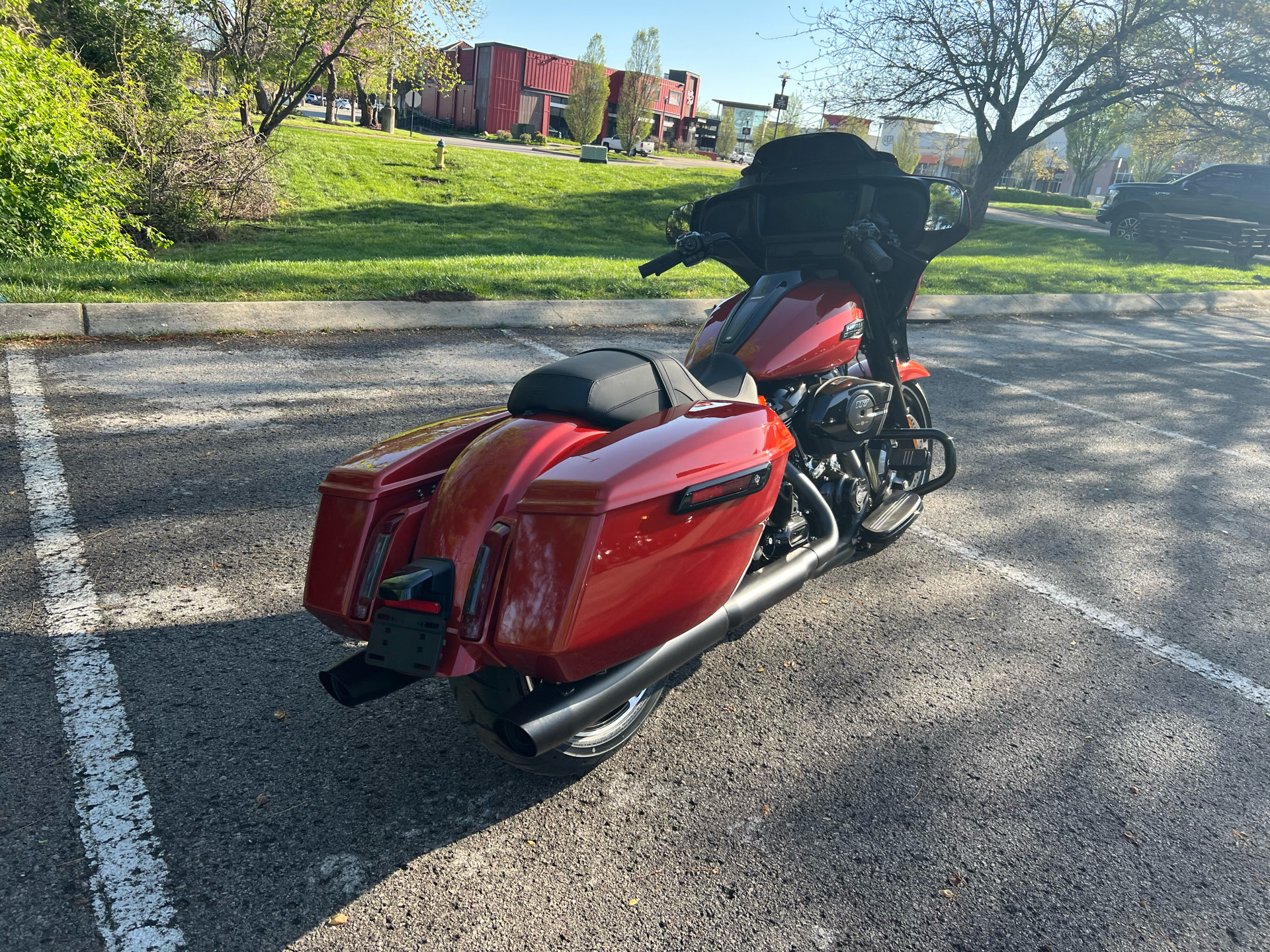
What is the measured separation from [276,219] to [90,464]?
37.0 ft

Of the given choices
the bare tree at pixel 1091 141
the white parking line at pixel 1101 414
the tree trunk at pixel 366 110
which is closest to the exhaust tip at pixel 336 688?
the white parking line at pixel 1101 414

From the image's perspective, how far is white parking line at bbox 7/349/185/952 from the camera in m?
1.82

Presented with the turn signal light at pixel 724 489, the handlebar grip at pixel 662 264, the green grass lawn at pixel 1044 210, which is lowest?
the turn signal light at pixel 724 489

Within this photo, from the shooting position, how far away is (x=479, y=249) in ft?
40.8

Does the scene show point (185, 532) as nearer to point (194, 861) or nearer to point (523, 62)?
point (194, 861)

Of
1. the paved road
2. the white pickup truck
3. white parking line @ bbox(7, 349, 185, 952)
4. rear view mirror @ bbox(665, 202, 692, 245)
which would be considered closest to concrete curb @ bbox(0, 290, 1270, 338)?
white parking line @ bbox(7, 349, 185, 952)

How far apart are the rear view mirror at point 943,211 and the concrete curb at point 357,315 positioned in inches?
195

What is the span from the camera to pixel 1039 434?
6.05 m

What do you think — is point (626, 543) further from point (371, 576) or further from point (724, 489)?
point (371, 576)

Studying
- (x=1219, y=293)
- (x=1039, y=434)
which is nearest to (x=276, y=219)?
(x=1039, y=434)

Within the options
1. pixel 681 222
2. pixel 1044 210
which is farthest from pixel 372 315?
pixel 1044 210

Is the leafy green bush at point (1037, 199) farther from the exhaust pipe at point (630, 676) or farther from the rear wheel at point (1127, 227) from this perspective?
the exhaust pipe at point (630, 676)

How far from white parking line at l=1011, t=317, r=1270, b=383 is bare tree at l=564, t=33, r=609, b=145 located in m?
39.2

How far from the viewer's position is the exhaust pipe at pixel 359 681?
6.71ft
